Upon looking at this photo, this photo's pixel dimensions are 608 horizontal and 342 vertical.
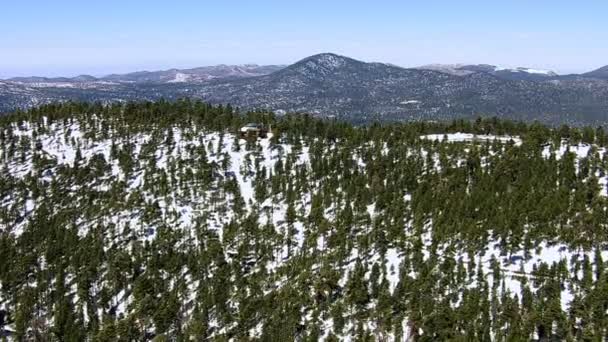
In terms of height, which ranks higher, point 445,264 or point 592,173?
point 592,173

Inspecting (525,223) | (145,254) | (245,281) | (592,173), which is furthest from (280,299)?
(592,173)

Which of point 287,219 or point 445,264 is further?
point 287,219

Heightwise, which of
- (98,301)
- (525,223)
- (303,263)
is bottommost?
(98,301)

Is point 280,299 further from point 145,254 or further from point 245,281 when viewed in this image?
point 145,254

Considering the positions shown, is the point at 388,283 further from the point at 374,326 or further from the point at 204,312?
the point at 204,312

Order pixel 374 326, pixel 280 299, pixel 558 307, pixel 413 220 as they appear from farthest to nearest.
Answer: pixel 413 220 → pixel 280 299 → pixel 374 326 → pixel 558 307

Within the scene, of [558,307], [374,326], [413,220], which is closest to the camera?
[558,307]

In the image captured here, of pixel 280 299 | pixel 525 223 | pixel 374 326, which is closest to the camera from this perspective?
pixel 374 326

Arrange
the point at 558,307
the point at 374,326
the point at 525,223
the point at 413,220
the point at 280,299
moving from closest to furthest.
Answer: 1. the point at 558,307
2. the point at 374,326
3. the point at 280,299
4. the point at 525,223
5. the point at 413,220

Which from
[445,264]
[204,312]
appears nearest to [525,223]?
[445,264]
